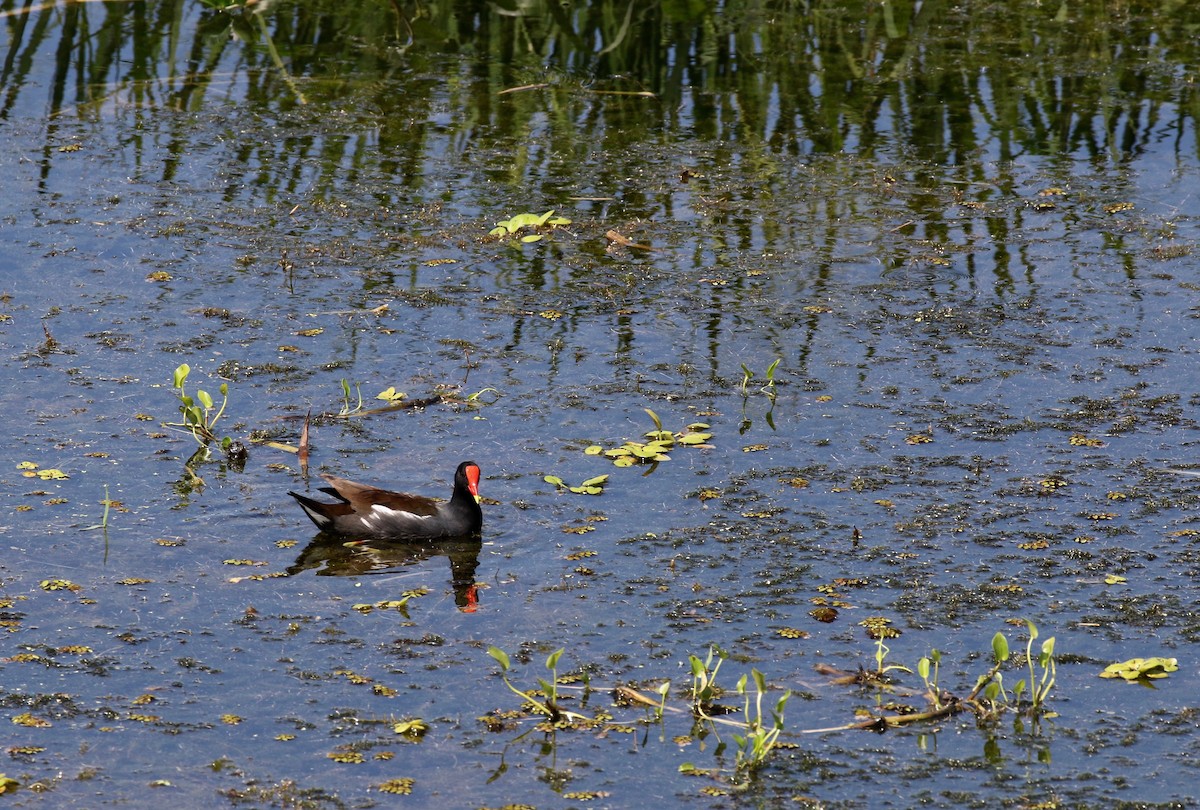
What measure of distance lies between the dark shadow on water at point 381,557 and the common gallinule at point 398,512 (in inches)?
1.9

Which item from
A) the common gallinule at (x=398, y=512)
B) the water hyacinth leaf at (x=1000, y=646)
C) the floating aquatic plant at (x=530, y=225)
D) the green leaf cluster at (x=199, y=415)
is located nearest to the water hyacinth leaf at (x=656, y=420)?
the common gallinule at (x=398, y=512)

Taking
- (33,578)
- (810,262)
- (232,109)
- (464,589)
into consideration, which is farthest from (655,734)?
(232,109)

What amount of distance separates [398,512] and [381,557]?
20 cm

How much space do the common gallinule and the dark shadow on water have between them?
48mm

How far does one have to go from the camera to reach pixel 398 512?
22.6 feet

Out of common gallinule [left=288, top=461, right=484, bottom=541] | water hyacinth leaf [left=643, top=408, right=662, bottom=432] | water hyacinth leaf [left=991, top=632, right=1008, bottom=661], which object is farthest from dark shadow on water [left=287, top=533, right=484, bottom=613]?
water hyacinth leaf [left=991, top=632, right=1008, bottom=661]

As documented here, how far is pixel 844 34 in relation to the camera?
44.3 ft

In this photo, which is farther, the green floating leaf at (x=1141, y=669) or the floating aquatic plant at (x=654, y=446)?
the floating aquatic plant at (x=654, y=446)

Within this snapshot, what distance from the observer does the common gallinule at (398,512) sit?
686 cm

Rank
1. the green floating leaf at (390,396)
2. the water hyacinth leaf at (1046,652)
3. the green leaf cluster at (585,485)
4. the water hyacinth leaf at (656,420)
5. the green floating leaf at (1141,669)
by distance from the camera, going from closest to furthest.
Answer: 1. the water hyacinth leaf at (1046,652)
2. the green floating leaf at (1141,669)
3. the green leaf cluster at (585,485)
4. the water hyacinth leaf at (656,420)
5. the green floating leaf at (390,396)

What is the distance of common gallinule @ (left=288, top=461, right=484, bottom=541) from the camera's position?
22.5 ft

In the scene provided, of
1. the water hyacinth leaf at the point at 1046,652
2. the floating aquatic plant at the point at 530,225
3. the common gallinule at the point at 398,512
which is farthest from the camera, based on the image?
the floating aquatic plant at the point at 530,225

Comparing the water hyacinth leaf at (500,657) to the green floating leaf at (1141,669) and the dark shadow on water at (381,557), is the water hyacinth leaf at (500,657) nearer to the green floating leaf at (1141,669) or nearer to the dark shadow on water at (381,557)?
the dark shadow on water at (381,557)

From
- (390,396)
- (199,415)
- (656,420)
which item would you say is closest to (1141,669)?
(656,420)
